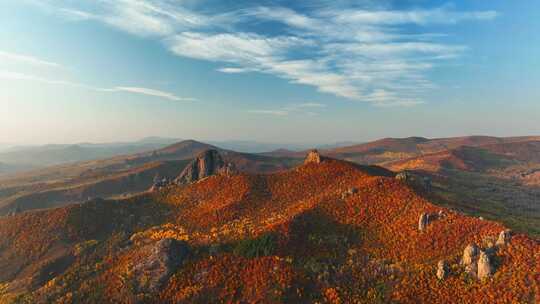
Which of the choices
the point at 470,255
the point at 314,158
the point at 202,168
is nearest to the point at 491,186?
the point at 314,158

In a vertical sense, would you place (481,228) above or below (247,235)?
above

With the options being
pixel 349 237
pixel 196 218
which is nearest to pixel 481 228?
pixel 349 237

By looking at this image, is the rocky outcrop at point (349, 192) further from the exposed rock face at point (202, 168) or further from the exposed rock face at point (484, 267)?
the exposed rock face at point (202, 168)

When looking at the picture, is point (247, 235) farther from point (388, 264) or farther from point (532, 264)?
point (532, 264)

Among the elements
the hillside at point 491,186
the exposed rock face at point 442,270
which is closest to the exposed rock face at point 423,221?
the exposed rock face at point 442,270

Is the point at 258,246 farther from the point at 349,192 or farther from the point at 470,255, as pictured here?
the point at 470,255

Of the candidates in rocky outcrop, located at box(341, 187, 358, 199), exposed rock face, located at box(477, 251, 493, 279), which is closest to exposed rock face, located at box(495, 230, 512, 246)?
exposed rock face, located at box(477, 251, 493, 279)

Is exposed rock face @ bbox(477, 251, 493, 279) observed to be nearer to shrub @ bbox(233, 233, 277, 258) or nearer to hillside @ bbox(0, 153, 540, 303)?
hillside @ bbox(0, 153, 540, 303)

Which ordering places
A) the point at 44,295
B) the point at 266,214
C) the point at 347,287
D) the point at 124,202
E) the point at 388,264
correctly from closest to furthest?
the point at 347,287
the point at 388,264
the point at 44,295
the point at 266,214
the point at 124,202
